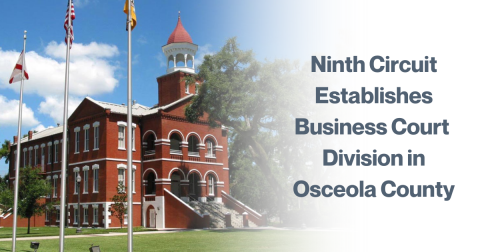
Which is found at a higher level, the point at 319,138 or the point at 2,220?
the point at 319,138

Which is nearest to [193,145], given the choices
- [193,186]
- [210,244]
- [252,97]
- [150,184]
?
[193,186]

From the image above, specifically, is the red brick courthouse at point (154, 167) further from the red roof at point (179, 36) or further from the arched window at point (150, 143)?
the red roof at point (179, 36)

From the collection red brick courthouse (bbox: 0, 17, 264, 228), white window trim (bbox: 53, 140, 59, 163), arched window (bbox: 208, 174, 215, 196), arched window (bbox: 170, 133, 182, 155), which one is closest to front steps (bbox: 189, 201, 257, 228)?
red brick courthouse (bbox: 0, 17, 264, 228)

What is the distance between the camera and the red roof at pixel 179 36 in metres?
45.5

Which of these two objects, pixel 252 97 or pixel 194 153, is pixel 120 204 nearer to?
pixel 194 153

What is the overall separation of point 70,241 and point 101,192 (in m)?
14.0

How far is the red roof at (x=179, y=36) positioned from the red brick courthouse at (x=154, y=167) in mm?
741

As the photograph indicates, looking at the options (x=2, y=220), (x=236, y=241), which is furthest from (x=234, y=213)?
(x=2, y=220)

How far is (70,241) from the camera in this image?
24781 millimetres

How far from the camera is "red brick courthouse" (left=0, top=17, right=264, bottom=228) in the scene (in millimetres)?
38250

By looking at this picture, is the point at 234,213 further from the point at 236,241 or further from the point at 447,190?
the point at 447,190

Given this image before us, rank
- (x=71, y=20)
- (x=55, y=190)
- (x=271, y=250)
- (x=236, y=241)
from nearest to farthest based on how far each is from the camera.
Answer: (x=71, y=20)
(x=271, y=250)
(x=236, y=241)
(x=55, y=190)

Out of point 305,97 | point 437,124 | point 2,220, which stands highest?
point 305,97

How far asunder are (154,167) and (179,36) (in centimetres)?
1349
